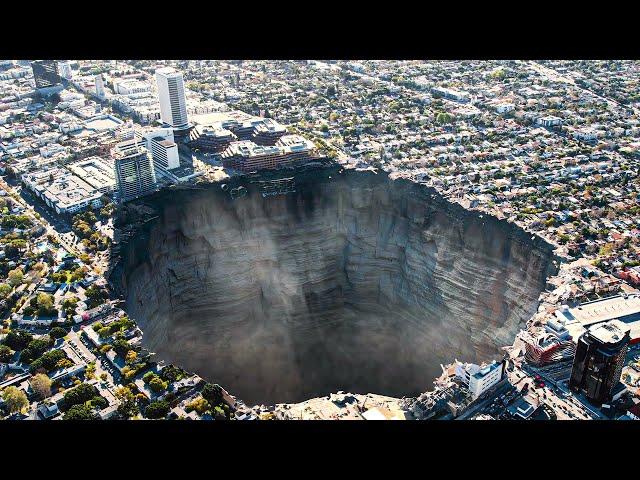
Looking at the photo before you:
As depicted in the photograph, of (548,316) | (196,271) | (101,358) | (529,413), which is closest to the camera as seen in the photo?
(529,413)

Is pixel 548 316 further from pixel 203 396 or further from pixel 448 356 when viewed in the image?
pixel 203 396

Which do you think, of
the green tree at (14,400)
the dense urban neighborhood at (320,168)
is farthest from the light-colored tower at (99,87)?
the green tree at (14,400)

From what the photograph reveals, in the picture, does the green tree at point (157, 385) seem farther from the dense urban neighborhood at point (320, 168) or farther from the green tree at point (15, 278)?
the green tree at point (15, 278)

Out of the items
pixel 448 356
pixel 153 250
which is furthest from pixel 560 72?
pixel 153 250

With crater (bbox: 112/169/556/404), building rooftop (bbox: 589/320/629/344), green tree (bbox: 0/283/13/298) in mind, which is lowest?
crater (bbox: 112/169/556/404)

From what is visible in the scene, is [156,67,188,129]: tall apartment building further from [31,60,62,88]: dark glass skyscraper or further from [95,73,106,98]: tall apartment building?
[31,60,62,88]: dark glass skyscraper

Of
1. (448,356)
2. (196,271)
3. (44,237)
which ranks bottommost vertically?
(448,356)

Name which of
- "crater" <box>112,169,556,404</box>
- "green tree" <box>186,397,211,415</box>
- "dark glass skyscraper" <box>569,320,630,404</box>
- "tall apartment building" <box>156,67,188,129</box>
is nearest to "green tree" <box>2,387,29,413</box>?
"green tree" <box>186,397,211,415</box>
